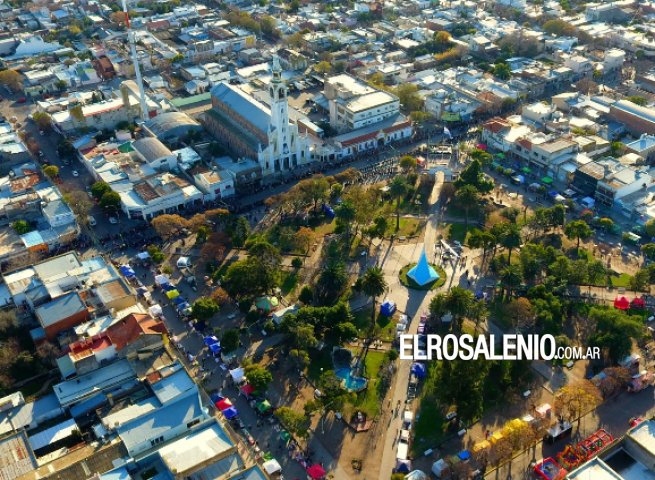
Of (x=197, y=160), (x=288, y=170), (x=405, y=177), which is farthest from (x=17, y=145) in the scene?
(x=405, y=177)

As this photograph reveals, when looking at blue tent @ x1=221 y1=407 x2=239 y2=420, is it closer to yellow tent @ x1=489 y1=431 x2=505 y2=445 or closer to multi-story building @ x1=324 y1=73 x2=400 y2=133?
yellow tent @ x1=489 y1=431 x2=505 y2=445

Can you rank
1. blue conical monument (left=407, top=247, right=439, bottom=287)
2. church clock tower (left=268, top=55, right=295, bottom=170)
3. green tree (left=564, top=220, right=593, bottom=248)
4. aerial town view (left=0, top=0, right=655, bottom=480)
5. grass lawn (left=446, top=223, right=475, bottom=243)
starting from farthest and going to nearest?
church clock tower (left=268, top=55, right=295, bottom=170), grass lawn (left=446, top=223, right=475, bottom=243), green tree (left=564, top=220, right=593, bottom=248), blue conical monument (left=407, top=247, right=439, bottom=287), aerial town view (left=0, top=0, right=655, bottom=480)

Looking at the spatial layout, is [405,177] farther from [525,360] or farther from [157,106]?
[157,106]

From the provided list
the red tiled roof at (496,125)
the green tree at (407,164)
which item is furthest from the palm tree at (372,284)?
the red tiled roof at (496,125)

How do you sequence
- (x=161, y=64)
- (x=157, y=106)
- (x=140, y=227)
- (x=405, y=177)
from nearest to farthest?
1. (x=140, y=227)
2. (x=405, y=177)
3. (x=157, y=106)
4. (x=161, y=64)

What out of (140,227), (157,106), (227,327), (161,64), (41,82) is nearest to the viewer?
(227,327)

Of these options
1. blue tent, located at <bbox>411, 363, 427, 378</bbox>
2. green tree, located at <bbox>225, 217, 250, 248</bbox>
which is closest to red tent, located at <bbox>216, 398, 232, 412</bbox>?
blue tent, located at <bbox>411, 363, 427, 378</bbox>

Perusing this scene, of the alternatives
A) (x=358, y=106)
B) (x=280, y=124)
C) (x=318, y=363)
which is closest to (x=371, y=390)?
(x=318, y=363)
